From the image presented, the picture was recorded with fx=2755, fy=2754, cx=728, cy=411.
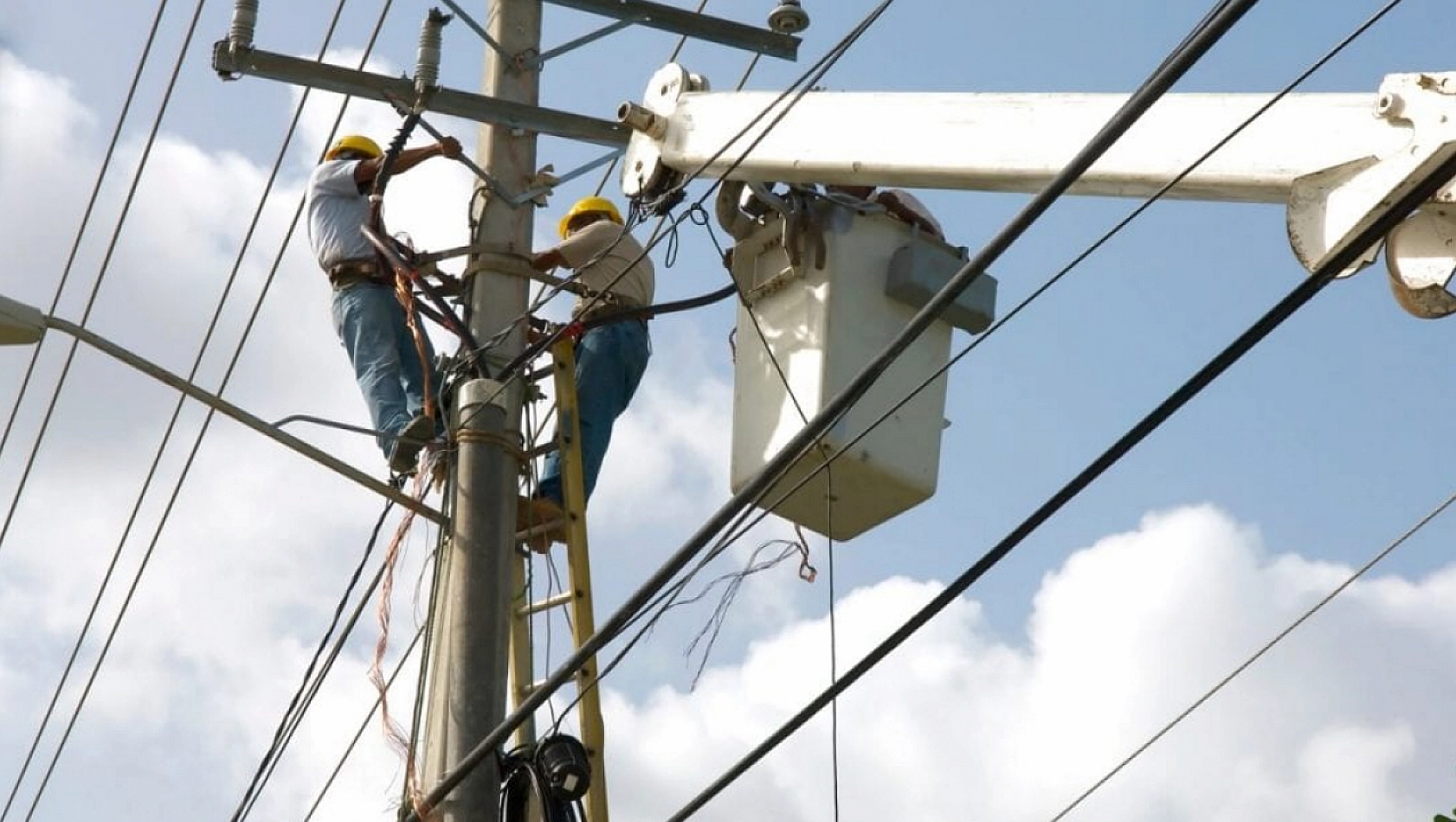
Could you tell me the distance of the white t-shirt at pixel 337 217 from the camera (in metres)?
11.2

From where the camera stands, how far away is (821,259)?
8633 millimetres

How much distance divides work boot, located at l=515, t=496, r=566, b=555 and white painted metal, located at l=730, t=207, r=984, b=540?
4.33ft

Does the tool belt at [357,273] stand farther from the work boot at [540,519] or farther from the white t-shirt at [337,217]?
the work boot at [540,519]

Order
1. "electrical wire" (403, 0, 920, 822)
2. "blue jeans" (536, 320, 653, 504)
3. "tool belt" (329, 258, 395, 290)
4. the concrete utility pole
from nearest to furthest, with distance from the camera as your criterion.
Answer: "electrical wire" (403, 0, 920, 822) → the concrete utility pole → "blue jeans" (536, 320, 653, 504) → "tool belt" (329, 258, 395, 290)

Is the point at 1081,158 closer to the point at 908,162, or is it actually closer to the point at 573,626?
the point at 908,162

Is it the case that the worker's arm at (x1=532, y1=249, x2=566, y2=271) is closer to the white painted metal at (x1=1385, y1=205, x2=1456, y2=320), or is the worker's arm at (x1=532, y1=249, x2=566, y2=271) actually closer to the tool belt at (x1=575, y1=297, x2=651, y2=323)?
the tool belt at (x1=575, y1=297, x2=651, y2=323)

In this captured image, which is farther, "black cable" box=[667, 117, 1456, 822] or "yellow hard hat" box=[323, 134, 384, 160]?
"yellow hard hat" box=[323, 134, 384, 160]

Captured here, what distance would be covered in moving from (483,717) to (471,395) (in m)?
1.25

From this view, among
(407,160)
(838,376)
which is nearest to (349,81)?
(407,160)

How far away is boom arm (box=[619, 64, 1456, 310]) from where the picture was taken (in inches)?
237

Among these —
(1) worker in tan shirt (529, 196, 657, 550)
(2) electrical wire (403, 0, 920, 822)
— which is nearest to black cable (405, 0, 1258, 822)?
(2) electrical wire (403, 0, 920, 822)

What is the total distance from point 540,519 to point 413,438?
0.55 meters

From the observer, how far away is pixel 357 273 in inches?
441

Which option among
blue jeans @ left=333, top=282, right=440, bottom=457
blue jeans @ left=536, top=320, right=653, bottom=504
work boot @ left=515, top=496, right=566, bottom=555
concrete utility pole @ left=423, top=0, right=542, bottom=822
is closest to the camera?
concrete utility pole @ left=423, top=0, right=542, bottom=822
